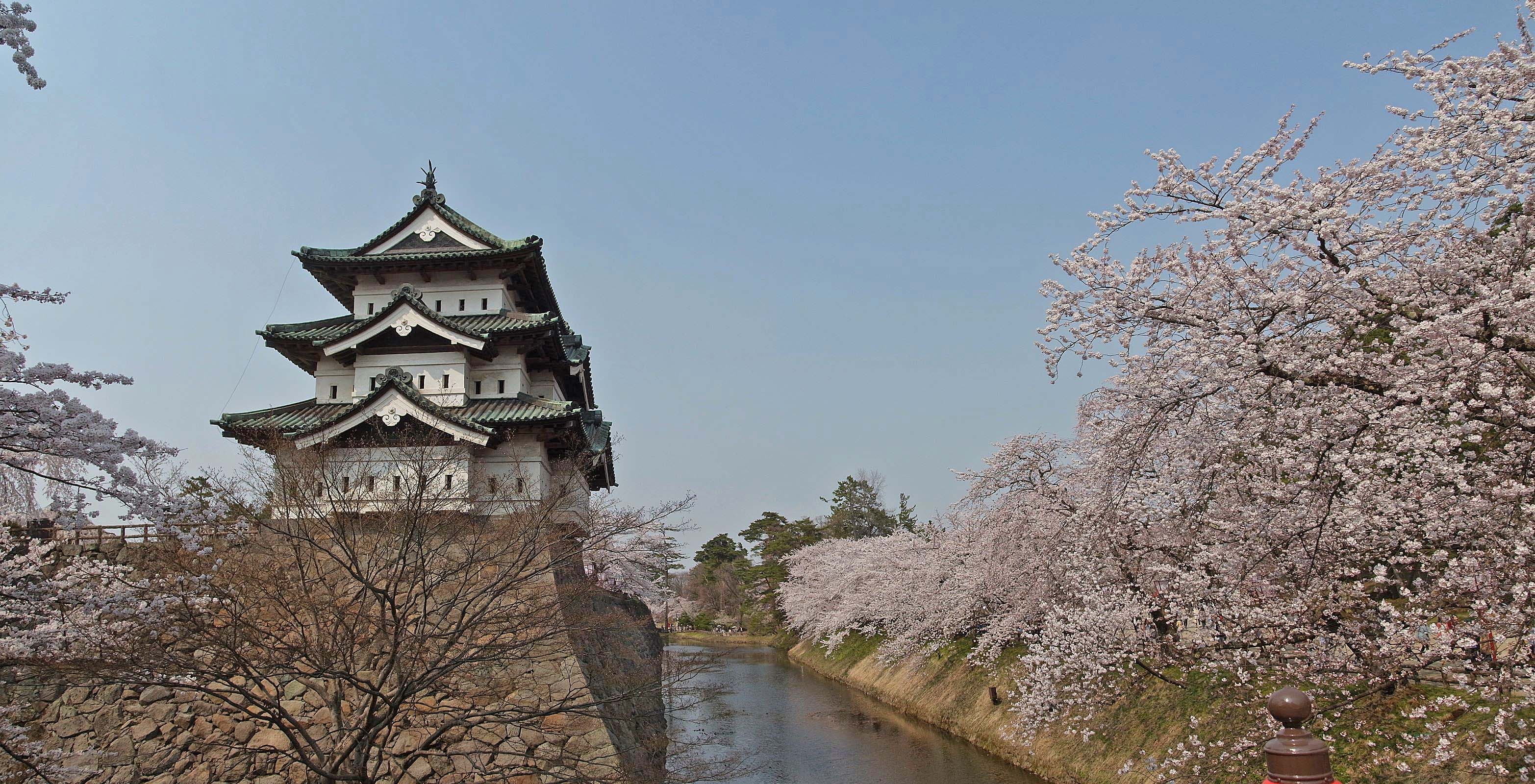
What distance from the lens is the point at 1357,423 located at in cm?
573

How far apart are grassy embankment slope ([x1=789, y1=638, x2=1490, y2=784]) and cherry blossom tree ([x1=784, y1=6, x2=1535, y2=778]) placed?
0.52 ft

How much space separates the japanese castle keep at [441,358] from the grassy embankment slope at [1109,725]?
9205 mm

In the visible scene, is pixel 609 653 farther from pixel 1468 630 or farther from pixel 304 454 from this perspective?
pixel 1468 630

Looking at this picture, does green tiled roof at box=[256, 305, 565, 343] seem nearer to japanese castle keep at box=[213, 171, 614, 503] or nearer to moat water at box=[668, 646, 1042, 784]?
japanese castle keep at box=[213, 171, 614, 503]

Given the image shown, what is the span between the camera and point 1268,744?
295 cm

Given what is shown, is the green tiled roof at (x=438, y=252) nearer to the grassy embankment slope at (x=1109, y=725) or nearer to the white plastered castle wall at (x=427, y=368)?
the white plastered castle wall at (x=427, y=368)

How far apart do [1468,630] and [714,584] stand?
189ft

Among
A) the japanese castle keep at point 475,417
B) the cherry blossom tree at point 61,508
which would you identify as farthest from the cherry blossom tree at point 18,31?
the japanese castle keep at point 475,417

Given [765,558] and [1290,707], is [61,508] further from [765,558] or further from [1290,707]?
[765,558]

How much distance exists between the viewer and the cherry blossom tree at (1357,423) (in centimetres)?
513

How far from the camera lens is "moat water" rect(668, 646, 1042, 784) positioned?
49.6 feet

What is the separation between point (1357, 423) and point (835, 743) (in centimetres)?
1550

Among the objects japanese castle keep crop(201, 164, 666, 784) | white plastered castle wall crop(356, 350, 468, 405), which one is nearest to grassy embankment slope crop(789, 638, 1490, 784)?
japanese castle keep crop(201, 164, 666, 784)

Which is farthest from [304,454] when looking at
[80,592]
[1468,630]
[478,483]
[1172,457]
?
[1468,630]
